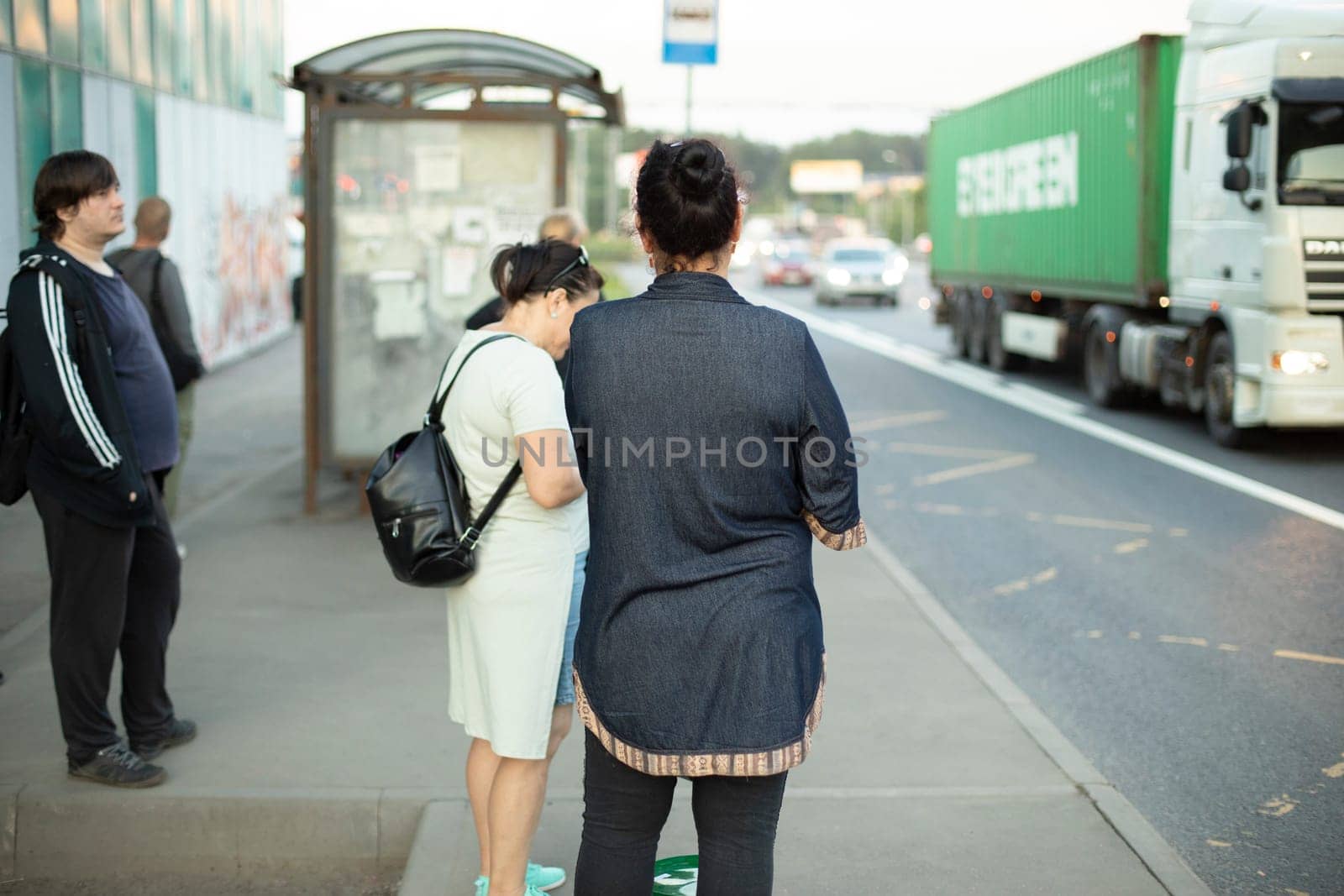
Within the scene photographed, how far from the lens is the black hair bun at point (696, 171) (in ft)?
9.21

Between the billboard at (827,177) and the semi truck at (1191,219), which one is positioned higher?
the billboard at (827,177)

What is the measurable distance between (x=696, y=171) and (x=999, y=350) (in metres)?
18.3

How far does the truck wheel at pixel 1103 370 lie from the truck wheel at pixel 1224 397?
7.92 feet

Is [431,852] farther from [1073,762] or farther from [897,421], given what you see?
[897,421]

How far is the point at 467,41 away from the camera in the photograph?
877 cm

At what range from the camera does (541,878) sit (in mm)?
4023

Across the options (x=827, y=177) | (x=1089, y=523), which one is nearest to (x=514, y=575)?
(x=1089, y=523)

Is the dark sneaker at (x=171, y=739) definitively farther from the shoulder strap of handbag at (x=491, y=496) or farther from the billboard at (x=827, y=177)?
the billboard at (x=827, y=177)

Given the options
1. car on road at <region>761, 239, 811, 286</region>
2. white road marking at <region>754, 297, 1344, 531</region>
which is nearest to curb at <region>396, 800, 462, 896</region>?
white road marking at <region>754, 297, 1344, 531</region>

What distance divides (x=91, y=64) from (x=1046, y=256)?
35.9 feet

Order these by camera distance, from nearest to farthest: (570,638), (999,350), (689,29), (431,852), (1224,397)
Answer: (570,638), (431,852), (1224,397), (689,29), (999,350)

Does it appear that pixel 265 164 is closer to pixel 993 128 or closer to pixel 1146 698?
pixel 993 128

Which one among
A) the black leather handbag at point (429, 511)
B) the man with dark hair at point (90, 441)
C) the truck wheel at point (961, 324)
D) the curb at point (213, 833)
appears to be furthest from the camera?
the truck wheel at point (961, 324)

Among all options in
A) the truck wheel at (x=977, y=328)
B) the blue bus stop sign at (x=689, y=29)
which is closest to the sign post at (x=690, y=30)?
the blue bus stop sign at (x=689, y=29)
